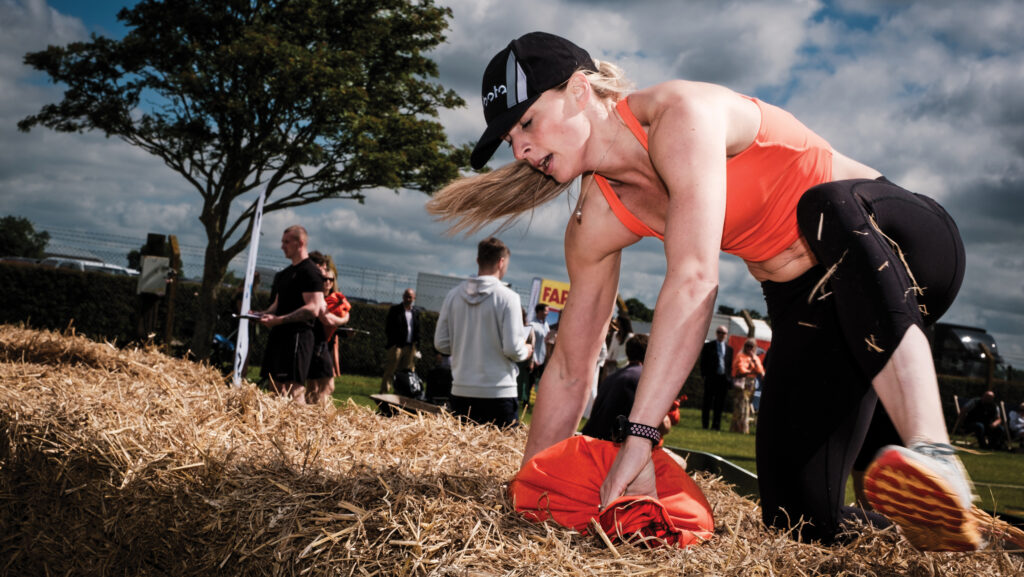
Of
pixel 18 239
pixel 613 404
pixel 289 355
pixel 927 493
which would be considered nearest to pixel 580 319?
pixel 927 493

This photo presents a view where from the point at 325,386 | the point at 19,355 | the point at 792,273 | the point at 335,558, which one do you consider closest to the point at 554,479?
the point at 335,558

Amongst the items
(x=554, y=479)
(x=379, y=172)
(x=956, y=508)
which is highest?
(x=379, y=172)

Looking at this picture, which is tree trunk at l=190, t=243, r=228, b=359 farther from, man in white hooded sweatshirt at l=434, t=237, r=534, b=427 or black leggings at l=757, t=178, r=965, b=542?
black leggings at l=757, t=178, r=965, b=542

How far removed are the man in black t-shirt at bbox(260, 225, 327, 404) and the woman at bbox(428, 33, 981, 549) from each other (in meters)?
4.99

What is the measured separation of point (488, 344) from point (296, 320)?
2.16 meters

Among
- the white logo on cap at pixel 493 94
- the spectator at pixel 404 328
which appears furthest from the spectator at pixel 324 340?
the white logo on cap at pixel 493 94

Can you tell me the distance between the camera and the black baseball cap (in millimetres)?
1975

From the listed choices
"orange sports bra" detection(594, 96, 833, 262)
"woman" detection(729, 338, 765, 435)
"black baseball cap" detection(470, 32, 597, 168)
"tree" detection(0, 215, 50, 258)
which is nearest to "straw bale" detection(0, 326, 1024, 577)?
"orange sports bra" detection(594, 96, 833, 262)

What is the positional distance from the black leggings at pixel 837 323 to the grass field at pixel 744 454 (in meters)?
5.58

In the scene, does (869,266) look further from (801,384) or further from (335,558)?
(335,558)

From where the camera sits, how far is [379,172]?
1781 centimetres

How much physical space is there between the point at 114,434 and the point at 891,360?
99.0 inches

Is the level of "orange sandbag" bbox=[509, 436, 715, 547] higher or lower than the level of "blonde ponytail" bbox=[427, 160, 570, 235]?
lower

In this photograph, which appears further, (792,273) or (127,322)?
(127,322)
